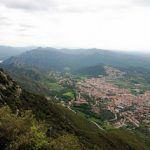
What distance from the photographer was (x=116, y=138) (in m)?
157

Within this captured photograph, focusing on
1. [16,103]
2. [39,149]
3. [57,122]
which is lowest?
[57,122]

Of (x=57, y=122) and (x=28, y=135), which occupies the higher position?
(x=28, y=135)

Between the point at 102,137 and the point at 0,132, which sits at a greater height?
the point at 0,132

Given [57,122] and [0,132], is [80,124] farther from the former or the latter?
[0,132]

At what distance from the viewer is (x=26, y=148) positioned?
3897cm

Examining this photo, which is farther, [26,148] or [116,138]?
[116,138]

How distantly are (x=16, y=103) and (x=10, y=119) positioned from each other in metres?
63.9

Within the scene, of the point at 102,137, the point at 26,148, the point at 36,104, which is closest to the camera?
the point at 26,148

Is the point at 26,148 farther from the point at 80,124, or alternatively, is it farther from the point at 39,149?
the point at 80,124

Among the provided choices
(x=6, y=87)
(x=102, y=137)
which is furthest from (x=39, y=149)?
(x=102, y=137)

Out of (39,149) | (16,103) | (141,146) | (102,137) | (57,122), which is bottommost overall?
(141,146)

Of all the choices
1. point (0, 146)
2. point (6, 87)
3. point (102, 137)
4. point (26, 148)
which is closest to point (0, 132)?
point (0, 146)

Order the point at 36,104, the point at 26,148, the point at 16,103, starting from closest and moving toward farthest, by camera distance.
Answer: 1. the point at 26,148
2. the point at 16,103
3. the point at 36,104

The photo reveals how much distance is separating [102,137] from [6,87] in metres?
53.3
